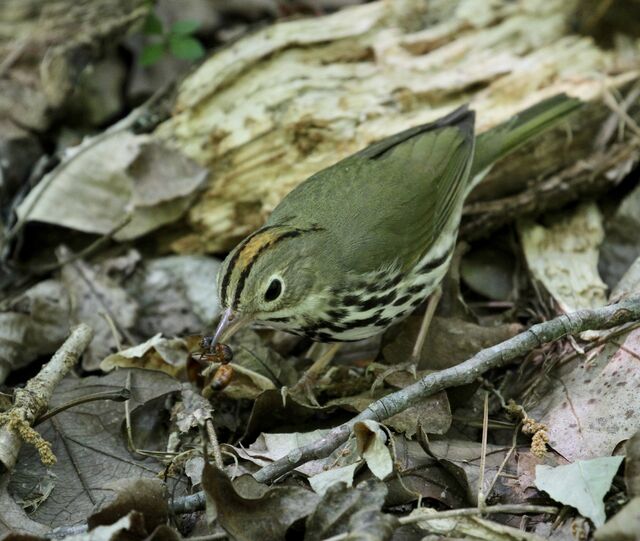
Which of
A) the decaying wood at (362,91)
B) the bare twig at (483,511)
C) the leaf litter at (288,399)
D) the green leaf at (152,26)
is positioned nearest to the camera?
the bare twig at (483,511)

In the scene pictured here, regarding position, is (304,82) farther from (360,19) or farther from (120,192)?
(120,192)

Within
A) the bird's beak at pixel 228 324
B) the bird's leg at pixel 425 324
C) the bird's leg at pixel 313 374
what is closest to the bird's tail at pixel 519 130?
the bird's leg at pixel 425 324

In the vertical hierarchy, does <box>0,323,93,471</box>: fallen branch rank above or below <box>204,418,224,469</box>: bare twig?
above

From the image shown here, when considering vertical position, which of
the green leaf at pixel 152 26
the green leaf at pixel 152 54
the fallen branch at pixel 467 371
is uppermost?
the green leaf at pixel 152 26

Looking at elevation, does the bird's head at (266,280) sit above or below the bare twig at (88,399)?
above

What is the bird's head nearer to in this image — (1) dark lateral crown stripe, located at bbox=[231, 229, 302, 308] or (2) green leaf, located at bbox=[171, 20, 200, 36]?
(1) dark lateral crown stripe, located at bbox=[231, 229, 302, 308]

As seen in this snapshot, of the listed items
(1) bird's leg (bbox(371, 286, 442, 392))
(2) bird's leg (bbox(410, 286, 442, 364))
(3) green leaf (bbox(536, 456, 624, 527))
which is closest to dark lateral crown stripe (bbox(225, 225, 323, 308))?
(1) bird's leg (bbox(371, 286, 442, 392))

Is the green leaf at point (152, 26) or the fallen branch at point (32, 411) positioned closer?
the fallen branch at point (32, 411)

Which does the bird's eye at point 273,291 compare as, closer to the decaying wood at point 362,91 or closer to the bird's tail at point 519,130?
the decaying wood at point 362,91
